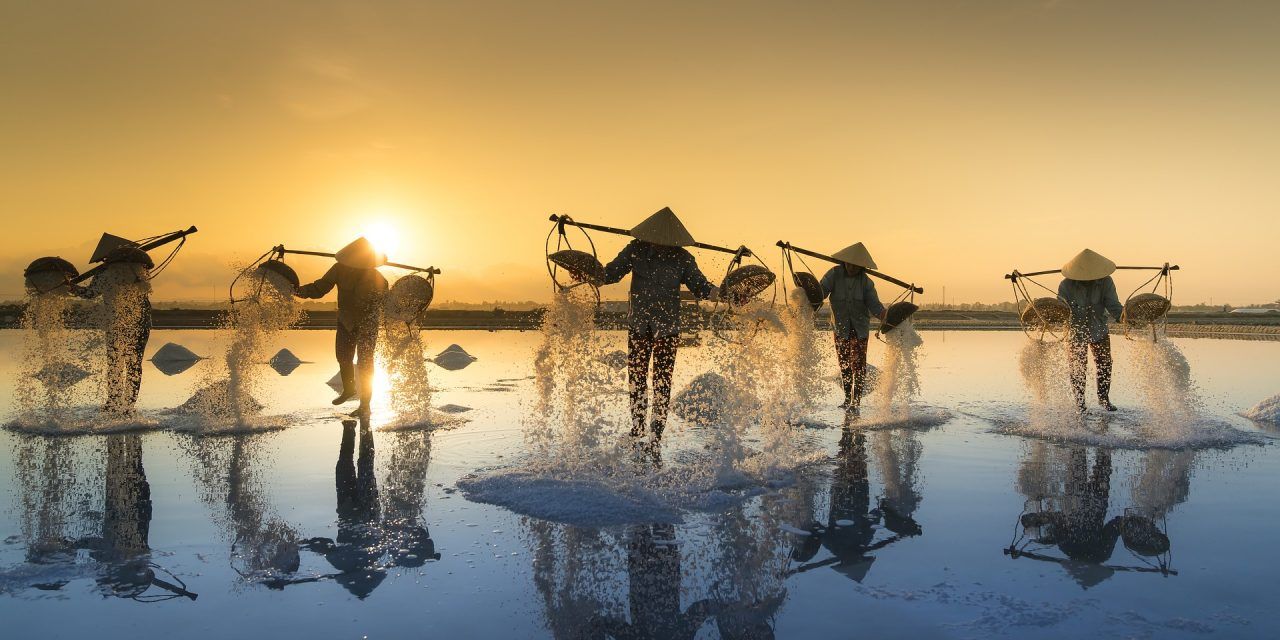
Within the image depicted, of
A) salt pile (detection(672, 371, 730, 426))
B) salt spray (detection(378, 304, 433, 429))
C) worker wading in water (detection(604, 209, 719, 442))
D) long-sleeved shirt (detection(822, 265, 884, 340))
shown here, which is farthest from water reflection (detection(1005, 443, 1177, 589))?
salt spray (detection(378, 304, 433, 429))

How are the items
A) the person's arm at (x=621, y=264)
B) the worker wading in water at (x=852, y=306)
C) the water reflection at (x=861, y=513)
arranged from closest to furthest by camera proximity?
the water reflection at (x=861, y=513), the person's arm at (x=621, y=264), the worker wading in water at (x=852, y=306)

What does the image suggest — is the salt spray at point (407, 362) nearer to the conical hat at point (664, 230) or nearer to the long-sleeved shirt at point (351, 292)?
the long-sleeved shirt at point (351, 292)

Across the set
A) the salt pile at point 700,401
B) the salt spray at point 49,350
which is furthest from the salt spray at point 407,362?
the salt spray at point 49,350

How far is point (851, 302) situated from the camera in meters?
10.4

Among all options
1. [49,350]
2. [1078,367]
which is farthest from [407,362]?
[1078,367]

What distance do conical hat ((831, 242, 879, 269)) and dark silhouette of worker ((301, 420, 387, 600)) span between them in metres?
6.26

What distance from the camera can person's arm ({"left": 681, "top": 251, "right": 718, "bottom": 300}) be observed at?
717 centimetres

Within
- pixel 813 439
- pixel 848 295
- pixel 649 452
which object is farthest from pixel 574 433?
pixel 848 295

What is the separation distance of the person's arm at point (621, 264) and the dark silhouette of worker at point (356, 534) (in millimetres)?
2636

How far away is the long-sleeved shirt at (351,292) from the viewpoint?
10.0m

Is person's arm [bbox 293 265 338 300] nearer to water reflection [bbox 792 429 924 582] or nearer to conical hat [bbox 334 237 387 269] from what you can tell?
conical hat [bbox 334 237 387 269]

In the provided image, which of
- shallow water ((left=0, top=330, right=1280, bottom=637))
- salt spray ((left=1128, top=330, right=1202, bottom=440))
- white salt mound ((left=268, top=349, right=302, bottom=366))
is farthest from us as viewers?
white salt mound ((left=268, top=349, right=302, bottom=366))

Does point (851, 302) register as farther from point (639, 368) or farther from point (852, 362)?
point (639, 368)

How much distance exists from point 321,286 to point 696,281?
5.42 metres
